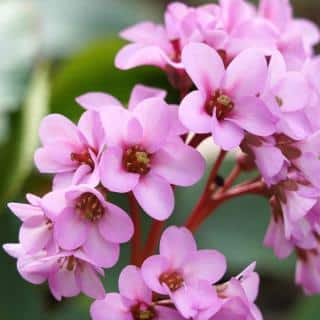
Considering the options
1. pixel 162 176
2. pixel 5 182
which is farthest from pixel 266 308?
pixel 162 176

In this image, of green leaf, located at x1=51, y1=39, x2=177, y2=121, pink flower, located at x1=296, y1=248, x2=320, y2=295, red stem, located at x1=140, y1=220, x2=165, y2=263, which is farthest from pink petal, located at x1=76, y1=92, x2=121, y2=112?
green leaf, located at x1=51, y1=39, x2=177, y2=121

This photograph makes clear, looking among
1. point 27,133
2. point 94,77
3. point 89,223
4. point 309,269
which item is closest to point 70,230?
point 89,223

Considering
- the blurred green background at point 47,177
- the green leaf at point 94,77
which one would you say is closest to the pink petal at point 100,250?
the blurred green background at point 47,177

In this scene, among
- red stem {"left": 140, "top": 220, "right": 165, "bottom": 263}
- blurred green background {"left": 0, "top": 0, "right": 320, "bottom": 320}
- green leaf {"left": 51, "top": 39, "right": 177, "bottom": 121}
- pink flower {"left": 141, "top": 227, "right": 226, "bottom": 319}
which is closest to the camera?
pink flower {"left": 141, "top": 227, "right": 226, "bottom": 319}

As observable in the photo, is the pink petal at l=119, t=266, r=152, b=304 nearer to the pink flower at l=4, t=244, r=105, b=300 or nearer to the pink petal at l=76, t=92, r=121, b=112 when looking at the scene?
the pink flower at l=4, t=244, r=105, b=300

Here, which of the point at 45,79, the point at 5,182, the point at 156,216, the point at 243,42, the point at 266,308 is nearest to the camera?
the point at 156,216

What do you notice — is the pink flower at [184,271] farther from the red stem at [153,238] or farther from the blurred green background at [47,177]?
the blurred green background at [47,177]

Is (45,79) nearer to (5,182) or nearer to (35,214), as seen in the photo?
(5,182)
